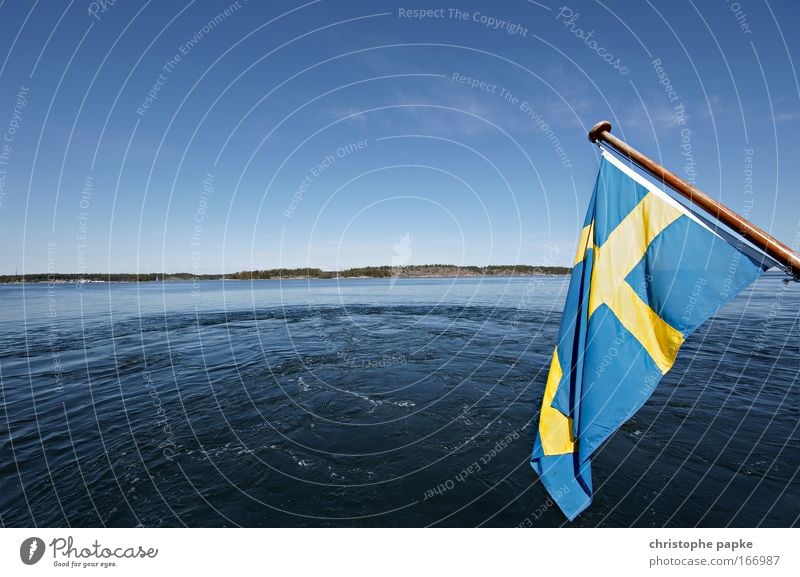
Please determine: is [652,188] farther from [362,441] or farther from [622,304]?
[362,441]

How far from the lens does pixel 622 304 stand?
325 centimetres

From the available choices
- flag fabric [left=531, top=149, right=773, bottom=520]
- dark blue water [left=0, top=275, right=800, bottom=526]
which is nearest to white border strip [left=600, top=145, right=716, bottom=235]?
flag fabric [left=531, top=149, right=773, bottom=520]

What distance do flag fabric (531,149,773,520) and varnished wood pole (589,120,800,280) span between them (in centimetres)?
16

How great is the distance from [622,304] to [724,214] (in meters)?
1.09

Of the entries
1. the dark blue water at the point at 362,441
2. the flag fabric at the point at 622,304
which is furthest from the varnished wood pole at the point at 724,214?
the dark blue water at the point at 362,441

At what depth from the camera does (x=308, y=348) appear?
13492 mm

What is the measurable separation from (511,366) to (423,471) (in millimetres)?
6411

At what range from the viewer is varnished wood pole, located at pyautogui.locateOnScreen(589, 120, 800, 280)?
247 centimetres

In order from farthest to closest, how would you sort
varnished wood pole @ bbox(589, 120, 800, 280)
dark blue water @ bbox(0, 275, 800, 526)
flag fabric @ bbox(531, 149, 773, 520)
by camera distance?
dark blue water @ bbox(0, 275, 800, 526)
flag fabric @ bbox(531, 149, 773, 520)
varnished wood pole @ bbox(589, 120, 800, 280)

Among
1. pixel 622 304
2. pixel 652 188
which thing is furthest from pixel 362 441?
pixel 652 188

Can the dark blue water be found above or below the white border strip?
below

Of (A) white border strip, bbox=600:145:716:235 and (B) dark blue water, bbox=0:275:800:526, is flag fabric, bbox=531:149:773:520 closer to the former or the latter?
(A) white border strip, bbox=600:145:716:235
